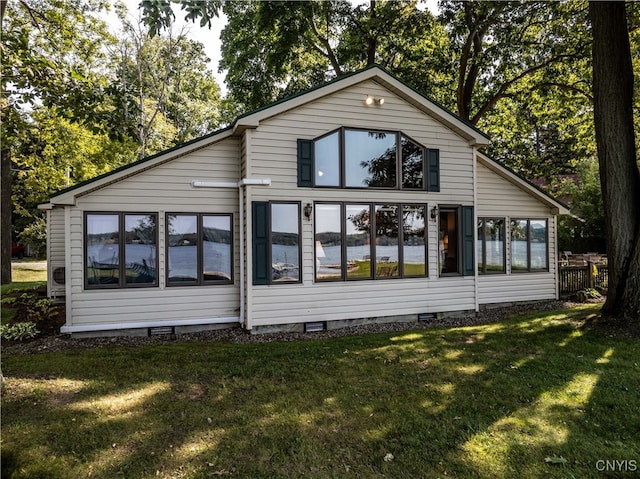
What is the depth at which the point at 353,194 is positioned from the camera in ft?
26.6

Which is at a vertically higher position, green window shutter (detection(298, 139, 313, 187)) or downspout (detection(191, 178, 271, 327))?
green window shutter (detection(298, 139, 313, 187))

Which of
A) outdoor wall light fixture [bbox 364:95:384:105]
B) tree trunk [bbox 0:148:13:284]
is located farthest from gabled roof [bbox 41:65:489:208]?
tree trunk [bbox 0:148:13:284]

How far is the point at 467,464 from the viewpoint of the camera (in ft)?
10.0

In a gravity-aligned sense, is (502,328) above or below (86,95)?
below

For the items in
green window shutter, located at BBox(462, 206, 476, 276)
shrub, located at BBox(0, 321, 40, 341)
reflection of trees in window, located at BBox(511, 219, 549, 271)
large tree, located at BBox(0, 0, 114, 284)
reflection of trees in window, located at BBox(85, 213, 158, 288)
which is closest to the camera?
large tree, located at BBox(0, 0, 114, 284)

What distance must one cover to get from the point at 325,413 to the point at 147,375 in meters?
2.61

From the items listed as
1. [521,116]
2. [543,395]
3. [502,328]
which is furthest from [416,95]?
[521,116]

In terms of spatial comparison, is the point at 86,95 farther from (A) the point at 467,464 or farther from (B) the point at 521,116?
(B) the point at 521,116

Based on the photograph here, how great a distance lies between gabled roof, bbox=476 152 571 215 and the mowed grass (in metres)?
5.25

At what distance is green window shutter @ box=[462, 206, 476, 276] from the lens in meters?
8.98

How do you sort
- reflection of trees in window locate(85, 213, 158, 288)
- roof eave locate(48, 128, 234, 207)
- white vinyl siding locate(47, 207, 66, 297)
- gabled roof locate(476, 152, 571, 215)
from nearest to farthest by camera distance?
roof eave locate(48, 128, 234, 207) → reflection of trees in window locate(85, 213, 158, 288) → white vinyl siding locate(47, 207, 66, 297) → gabled roof locate(476, 152, 571, 215)

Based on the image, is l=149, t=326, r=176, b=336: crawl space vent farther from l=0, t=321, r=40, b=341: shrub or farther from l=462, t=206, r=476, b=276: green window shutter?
l=462, t=206, r=476, b=276: green window shutter

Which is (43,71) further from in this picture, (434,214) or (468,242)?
(468,242)

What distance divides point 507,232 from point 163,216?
8.84 metres
